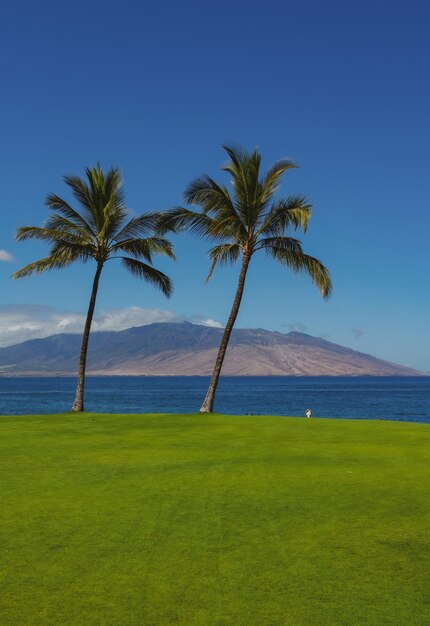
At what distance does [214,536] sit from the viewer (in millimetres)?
7426

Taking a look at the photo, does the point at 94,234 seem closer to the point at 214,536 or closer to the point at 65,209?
the point at 65,209

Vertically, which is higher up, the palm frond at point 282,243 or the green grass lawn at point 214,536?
the palm frond at point 282,243

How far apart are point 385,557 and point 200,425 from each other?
13931 mm

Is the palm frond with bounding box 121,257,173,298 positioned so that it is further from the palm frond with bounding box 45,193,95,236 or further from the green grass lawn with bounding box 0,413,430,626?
the green grass lawn with bounding box 0,413,430,626

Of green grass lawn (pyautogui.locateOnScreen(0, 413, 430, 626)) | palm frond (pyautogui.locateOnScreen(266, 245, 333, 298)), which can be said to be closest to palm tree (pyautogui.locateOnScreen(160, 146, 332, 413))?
palm frond (pyautogui.locateOnScreen(266, 245, 333, 298))

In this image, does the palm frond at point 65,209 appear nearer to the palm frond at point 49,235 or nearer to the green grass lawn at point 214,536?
the palm frond at point 49,235

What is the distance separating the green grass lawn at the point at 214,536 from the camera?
5.40 metres

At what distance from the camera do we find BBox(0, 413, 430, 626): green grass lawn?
17.7ft

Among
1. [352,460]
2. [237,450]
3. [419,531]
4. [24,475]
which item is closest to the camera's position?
[419,531]

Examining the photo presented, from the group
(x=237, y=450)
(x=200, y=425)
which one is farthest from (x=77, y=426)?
(x=237, y=450)

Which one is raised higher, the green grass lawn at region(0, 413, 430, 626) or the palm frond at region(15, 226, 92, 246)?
the palm frond at region(15, 226, 92, 246)

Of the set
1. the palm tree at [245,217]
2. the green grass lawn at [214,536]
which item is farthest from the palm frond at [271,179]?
the green grass lawn at [214,536]

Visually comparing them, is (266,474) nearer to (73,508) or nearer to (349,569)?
(73,508)

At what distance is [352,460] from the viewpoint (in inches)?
506
